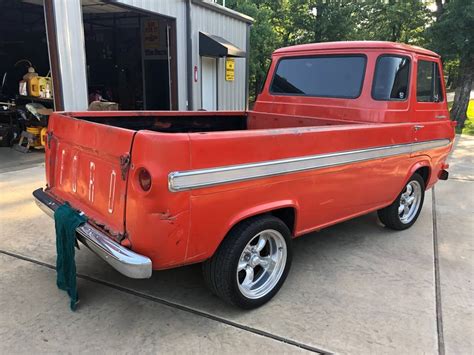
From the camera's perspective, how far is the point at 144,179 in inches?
93.8

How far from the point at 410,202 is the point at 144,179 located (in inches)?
142

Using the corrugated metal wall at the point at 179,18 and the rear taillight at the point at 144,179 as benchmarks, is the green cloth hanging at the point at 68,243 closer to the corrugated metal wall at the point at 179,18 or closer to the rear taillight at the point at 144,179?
the rear taillight at the point at 144,179

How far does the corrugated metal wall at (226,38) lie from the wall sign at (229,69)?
0.14 m

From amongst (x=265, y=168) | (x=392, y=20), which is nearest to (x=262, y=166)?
(x=265, y=168)

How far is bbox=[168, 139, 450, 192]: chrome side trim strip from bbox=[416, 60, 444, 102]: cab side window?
0.83m

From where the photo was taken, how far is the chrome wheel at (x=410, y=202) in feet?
15.5

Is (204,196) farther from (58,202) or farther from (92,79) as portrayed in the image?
(92,79)

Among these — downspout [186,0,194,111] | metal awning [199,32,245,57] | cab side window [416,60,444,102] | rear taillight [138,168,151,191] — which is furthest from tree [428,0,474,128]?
rear taillight [138,168,151,191]

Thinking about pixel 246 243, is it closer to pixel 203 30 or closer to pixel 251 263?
pixel 251 263

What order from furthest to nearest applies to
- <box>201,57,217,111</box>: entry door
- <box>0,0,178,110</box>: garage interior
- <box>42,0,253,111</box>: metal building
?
<box>0,0,178,110</box>: garage interior
<box>201,57,217,111</box>: entry door
<box>42,0,253,111</box>: metal building

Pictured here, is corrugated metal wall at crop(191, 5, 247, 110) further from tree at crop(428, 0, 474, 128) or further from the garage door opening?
tree at crop(428, 0, 474, 128)

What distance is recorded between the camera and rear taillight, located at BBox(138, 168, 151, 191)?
2351 mm

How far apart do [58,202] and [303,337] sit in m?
2.12

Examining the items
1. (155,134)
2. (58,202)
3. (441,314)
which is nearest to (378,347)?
(441,314)
